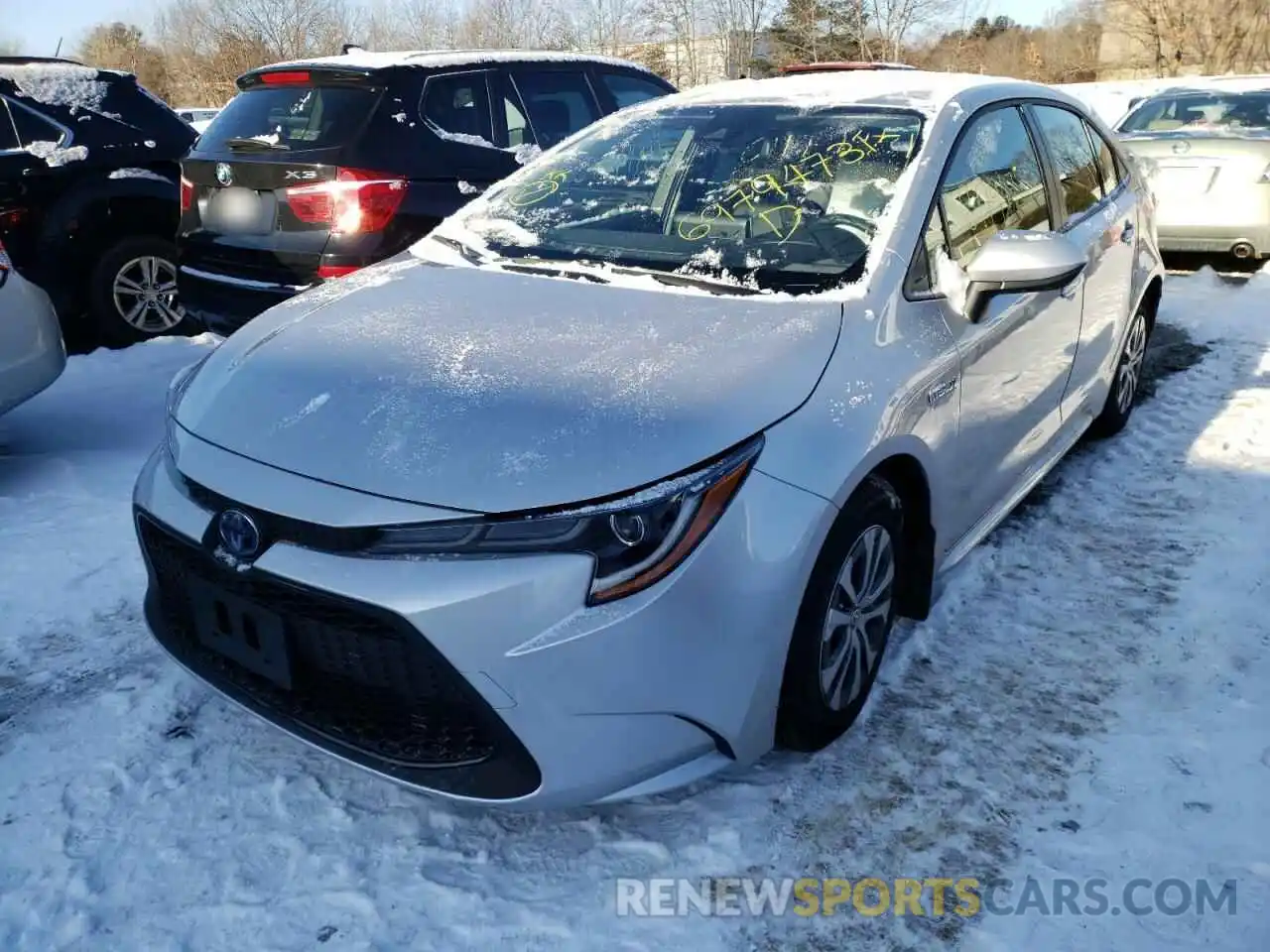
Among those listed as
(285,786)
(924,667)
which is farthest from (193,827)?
(924,667)

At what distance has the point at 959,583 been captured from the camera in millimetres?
3227

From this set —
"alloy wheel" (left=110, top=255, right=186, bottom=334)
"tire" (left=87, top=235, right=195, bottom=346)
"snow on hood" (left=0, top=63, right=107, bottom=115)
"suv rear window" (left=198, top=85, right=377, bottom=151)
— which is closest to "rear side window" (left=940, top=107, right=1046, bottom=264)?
"suv rear window" (left=198, top=85, right=377, bottom=151)

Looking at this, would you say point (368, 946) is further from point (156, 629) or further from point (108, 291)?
point (108, 291)

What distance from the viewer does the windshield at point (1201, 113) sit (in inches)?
331

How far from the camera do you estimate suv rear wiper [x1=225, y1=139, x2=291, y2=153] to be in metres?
4.67

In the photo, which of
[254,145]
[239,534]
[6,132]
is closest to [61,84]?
[6,132]

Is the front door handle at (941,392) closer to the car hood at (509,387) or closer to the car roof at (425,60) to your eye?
the car hood at (509,387)

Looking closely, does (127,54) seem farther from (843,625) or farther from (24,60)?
(843,625)

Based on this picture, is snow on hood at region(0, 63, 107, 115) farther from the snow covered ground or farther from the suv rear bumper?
the snow covered ground

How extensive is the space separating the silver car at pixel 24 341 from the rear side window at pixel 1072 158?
3773 millimetres

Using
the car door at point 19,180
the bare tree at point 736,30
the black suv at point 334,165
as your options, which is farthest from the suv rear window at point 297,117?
the bare tree at point 736,30

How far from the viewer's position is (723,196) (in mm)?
2896

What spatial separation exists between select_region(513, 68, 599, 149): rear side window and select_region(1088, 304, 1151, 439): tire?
297cm

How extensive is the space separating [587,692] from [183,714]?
1.30 meters
